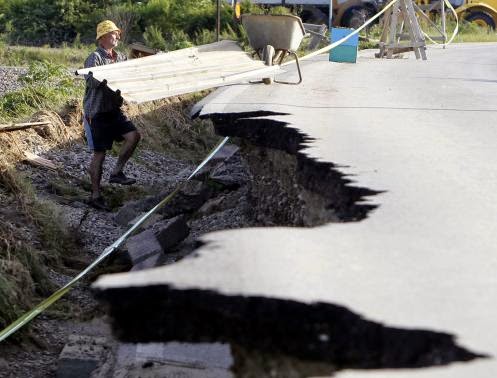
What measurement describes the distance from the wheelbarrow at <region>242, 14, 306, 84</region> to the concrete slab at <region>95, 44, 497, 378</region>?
297cm

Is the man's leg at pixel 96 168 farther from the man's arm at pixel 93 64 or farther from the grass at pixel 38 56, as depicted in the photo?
the grass at pixel 38 56

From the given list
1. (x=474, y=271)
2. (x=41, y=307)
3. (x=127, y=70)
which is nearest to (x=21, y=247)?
(x=41, y=307)

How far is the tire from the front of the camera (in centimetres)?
2925

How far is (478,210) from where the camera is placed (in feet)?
15.9

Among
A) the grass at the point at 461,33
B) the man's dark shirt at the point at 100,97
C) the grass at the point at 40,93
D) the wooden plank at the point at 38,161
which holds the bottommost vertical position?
the grass at the point at 461,33

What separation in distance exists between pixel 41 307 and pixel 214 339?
3.59 metres

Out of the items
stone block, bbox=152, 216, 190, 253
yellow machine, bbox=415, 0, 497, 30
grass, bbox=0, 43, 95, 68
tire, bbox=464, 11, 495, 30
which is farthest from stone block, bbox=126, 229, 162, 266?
tire, bbox=464, 11, 495, 30

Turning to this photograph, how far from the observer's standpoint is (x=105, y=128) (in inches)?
350

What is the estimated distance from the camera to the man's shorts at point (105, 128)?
8797 mm

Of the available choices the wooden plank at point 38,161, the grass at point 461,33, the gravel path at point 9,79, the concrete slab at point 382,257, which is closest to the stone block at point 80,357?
the concrete slab at point 382,257

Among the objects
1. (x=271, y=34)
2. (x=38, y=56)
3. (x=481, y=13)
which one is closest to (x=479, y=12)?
(x=481, y=13)

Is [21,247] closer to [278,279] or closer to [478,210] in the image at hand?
[478,210]

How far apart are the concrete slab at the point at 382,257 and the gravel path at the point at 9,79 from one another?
5840mm

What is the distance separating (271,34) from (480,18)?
2013 centimetres
